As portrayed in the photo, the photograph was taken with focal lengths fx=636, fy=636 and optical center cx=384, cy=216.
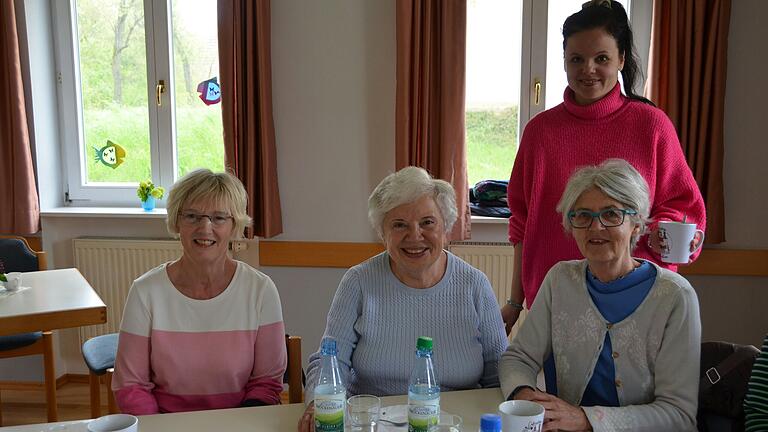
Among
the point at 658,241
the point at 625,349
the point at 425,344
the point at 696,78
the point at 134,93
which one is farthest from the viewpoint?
the point at 134,93

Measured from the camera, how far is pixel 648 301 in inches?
62.9

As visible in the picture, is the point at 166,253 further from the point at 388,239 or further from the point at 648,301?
the point at 648,301

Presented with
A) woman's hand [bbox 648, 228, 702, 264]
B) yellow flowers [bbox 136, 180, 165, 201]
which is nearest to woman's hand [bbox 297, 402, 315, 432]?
woman's hand [bbox 648, 228, 702, 264]

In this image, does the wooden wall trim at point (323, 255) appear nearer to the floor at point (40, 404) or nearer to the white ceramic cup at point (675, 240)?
the floor at point (40, 404)

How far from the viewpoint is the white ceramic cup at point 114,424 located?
1.29 m

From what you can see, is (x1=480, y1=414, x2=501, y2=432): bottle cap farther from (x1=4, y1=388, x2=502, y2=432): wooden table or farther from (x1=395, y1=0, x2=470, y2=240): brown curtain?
(x1=395, y1=0, x2=470, y2=240): brown curtain

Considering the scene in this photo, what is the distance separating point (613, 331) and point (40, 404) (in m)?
3.27

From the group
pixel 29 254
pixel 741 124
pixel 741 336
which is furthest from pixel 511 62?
pixel 29 254

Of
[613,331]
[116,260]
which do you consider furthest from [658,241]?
[116,260]

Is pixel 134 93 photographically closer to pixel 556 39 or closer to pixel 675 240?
pixel 556 39

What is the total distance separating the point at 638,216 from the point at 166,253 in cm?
278

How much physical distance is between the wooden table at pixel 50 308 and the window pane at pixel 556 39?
2553 mm

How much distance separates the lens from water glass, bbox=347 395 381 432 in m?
1.46

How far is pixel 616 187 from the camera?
1.62 metres
